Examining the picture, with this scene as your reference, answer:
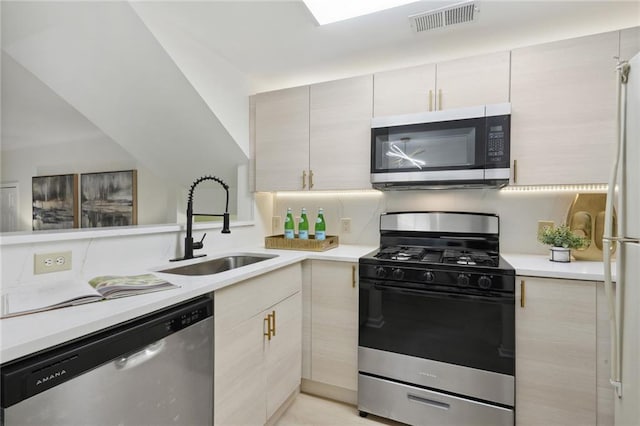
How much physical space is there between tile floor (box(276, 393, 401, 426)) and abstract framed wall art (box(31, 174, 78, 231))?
3846 millimetres

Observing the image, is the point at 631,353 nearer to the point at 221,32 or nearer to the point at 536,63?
the point at 536,63

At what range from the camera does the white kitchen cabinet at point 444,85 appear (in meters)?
1.88

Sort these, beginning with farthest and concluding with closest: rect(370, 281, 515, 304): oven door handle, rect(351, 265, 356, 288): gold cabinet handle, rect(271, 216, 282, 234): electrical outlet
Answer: rect(271, 216, 282, 234): electrical outlet, rect(351, 265, 356, 288): gold cabinet handle, rect(370, 281, 515, 304): oven door handle

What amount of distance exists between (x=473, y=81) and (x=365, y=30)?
28.4 inches

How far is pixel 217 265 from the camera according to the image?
6.68 feet

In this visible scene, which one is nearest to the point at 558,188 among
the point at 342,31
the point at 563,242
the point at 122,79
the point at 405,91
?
the point at 563,242

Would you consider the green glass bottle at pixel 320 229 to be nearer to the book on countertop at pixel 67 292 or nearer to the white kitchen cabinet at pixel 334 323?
the white kitchen cabinet at pixel 334 323

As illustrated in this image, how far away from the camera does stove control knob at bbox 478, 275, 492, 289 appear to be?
1610mm

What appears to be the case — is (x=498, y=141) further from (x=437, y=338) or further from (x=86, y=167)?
(x=86, y=167)

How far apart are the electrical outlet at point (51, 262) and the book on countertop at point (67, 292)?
59 mm

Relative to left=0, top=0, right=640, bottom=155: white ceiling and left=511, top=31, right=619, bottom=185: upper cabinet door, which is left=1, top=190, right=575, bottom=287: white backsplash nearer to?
left=511, top=31, right=619, bottom=185: upper cabinet door

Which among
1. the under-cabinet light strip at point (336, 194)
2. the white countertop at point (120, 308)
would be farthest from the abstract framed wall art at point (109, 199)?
the white countertop at point (120, 308)

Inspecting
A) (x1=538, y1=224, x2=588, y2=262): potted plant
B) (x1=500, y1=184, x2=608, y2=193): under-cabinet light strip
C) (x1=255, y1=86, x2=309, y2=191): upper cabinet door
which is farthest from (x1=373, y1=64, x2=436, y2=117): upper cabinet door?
(x1=538, y1=224, x2=588, y2=262): potted plant

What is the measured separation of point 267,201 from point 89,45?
155 cm
